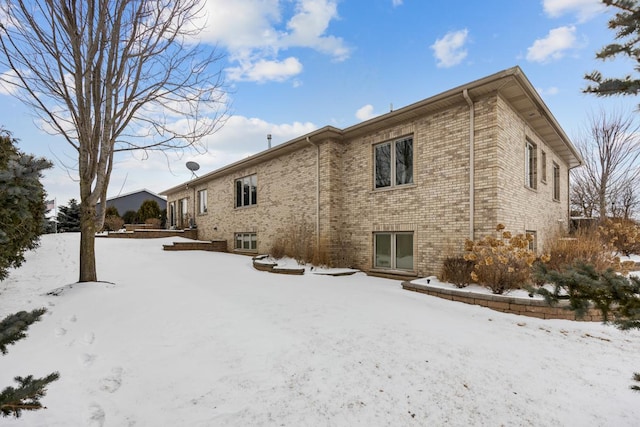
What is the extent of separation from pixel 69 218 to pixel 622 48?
34.1 m

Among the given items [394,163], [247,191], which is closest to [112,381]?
[394,163]

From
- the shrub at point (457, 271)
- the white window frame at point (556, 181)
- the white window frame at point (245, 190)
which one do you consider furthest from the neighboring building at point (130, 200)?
the white window frame at point (556, 181)

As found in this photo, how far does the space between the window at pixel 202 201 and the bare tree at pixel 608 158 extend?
2114 centimetres

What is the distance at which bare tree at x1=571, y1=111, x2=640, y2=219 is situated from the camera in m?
15.4

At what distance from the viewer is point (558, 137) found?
10.5 metres

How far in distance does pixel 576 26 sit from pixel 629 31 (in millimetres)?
6705

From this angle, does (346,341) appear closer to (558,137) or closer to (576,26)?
(576,26)

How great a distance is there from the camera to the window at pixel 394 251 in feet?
28.1

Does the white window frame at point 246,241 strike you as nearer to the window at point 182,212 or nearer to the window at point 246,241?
the window at point 246,241

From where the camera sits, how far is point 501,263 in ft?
19.9

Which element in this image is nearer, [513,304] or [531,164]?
[513,304]

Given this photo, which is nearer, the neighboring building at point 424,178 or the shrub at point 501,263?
the shrub at point 501,263

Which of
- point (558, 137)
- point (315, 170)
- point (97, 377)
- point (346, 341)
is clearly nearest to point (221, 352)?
point (97, 377)

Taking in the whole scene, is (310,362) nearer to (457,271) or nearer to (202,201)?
(457,271)
